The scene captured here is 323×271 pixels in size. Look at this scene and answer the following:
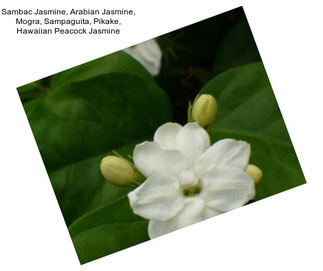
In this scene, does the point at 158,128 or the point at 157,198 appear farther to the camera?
the point at 158,128

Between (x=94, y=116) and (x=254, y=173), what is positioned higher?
(x=94, y=116)

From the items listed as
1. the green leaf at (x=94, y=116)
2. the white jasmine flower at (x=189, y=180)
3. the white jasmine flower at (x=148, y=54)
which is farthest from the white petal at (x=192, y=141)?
the white jasmine flower at (x=148, y=54)

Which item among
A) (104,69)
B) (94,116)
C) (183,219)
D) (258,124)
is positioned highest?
(104,69)

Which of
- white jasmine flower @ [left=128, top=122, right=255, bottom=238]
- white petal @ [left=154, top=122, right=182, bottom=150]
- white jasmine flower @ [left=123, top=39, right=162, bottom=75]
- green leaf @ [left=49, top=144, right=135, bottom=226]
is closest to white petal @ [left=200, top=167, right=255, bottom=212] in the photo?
white jasmine flower @ [left=128, top=122, right=255, bottom=238]

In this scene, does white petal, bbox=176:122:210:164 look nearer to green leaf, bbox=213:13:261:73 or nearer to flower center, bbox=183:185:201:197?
flower center, bbox=183:185:201:197

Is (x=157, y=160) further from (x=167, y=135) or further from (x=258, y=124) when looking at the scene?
(x=258, y=124)

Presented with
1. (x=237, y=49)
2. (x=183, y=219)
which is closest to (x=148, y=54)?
(x=237, y=49)

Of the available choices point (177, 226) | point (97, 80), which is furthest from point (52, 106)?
point (177, 226)
